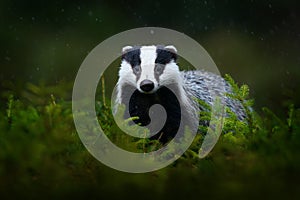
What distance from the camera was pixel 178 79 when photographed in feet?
16.3

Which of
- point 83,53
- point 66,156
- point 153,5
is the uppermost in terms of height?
point 153,5

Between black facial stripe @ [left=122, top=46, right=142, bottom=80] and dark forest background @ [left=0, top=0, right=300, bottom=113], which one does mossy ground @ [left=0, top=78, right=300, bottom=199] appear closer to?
black facial stripe @ [left=122, top=46, right=142, bottom=80]

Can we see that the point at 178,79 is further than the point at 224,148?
Yes

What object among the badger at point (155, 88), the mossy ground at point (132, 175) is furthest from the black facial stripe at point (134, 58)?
the mossy ground at point (132, 175)

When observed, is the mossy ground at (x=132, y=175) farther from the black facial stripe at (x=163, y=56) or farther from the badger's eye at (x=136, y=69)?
the black facial stripe at (x=163, y=56)

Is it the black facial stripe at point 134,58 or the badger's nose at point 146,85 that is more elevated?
the black facial stripe at point 134,58

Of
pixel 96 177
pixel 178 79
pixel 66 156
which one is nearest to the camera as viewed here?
pixel 96 177

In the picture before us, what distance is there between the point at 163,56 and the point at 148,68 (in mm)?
282

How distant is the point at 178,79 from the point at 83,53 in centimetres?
839

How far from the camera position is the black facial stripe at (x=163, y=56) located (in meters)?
4.93

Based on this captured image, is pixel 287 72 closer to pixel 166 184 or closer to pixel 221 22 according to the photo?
pixel 221 22

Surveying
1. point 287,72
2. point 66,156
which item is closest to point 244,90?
point 66,156

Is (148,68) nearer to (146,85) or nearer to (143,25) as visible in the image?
(146,85)

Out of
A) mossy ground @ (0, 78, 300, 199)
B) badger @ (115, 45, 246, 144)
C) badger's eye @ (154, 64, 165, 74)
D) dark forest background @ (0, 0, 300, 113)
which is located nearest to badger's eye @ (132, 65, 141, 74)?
badger @ (115, 45, 246, 144)
